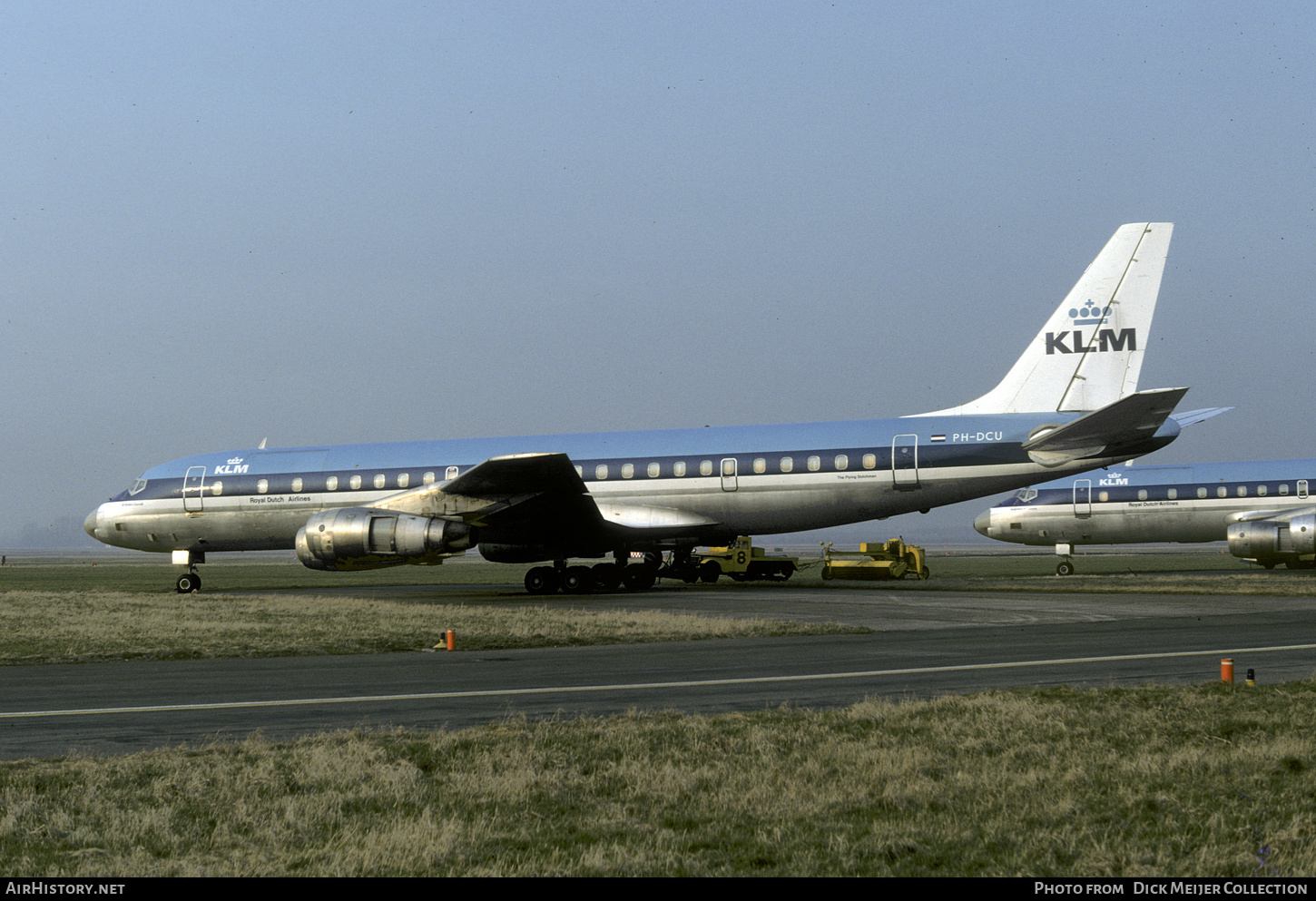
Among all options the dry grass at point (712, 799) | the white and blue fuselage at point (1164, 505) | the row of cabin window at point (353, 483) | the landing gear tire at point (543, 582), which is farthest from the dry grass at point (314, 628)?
the white and blue fuselage at point (1164, 505)

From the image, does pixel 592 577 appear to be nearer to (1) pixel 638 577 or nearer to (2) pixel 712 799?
(1) pixel 638 577

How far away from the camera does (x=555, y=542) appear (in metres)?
31.9

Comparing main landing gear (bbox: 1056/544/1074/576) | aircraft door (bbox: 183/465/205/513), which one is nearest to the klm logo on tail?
main landing gear (bbox: 1056/544/1074/576)

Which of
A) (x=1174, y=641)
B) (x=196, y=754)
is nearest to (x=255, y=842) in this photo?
(x=196, y=754)

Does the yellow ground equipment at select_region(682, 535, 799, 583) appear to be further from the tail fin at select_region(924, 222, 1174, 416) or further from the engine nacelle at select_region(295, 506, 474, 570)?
the tail fin at select_region(924, 222, 1174, 416)

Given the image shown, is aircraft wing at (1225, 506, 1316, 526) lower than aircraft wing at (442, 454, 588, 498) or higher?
lower

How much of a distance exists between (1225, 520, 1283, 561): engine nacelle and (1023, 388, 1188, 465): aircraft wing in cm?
1126

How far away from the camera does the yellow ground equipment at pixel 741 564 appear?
3916 centimetres

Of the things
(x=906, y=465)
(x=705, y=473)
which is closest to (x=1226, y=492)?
(x=906, y=465)

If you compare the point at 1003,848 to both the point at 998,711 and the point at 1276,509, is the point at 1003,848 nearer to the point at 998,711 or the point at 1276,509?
the point at 998,711

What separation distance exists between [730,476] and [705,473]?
0.70 metres

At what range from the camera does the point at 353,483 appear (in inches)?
1310

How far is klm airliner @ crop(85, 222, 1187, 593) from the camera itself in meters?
28.3
